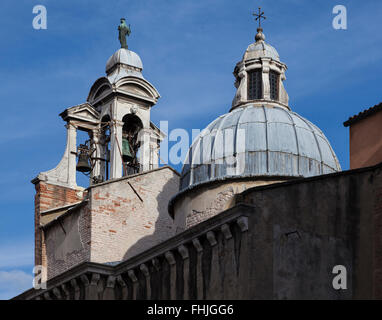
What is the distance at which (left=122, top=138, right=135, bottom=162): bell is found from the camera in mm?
34375

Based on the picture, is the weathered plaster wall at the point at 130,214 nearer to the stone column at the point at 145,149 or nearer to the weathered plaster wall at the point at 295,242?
the stone column at the point at 145,149

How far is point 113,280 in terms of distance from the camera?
87.7 ft

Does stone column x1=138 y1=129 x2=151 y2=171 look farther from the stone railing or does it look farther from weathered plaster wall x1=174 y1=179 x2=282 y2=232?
weathered plaster wall x1=174 y1=179 x2=282 y2=232

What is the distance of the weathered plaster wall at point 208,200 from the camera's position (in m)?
25.2

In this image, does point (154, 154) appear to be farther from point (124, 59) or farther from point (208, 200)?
point (208, 200)


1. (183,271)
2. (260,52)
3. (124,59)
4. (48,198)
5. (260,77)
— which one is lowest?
(183,271)

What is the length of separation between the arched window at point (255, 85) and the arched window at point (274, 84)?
338 millimetres

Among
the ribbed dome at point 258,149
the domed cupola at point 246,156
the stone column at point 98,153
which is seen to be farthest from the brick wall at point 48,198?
the ribbed dome at point 258,149

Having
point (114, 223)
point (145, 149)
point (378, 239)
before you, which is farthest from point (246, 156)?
point (145, 149)

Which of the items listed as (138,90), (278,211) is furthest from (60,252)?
(278,211)

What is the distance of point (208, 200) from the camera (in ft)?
83.8

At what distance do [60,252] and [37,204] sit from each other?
2.65 m

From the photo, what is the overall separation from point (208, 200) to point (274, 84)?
4.87 m

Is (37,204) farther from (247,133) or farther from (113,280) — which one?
(247,133)
